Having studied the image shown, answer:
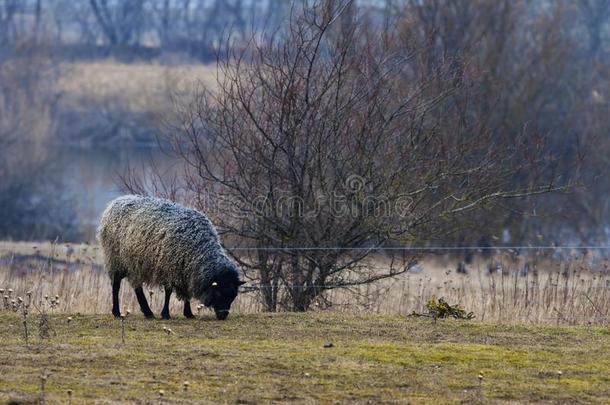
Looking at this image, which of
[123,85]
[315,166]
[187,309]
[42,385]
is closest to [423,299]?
[315,166]

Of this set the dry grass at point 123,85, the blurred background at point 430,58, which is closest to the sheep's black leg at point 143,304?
the blurred background at point 430,58

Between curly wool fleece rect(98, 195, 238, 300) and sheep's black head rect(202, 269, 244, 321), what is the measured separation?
0.04 metres

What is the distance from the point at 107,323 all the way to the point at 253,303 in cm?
401

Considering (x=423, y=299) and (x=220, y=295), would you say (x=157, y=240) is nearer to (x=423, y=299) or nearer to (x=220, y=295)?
(x=220, y=295)

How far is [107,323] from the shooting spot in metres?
11.1

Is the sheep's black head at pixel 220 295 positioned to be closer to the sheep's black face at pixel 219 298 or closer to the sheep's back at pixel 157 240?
the sheep's black face at pixel 219 298

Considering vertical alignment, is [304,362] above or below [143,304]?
above

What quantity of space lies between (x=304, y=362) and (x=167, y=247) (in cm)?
329

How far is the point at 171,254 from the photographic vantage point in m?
11.8

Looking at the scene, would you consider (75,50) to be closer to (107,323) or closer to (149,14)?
(149,14)

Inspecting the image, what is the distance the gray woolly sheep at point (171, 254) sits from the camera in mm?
11781

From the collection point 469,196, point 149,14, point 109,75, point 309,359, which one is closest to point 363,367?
point 309,359

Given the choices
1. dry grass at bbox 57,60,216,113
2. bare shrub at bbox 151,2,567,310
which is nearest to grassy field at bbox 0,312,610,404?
bare shrub at bbox 151,2,567,310

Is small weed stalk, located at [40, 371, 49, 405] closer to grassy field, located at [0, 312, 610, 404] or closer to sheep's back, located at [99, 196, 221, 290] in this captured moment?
grassy field, located at [0, 312, 610, 404]
